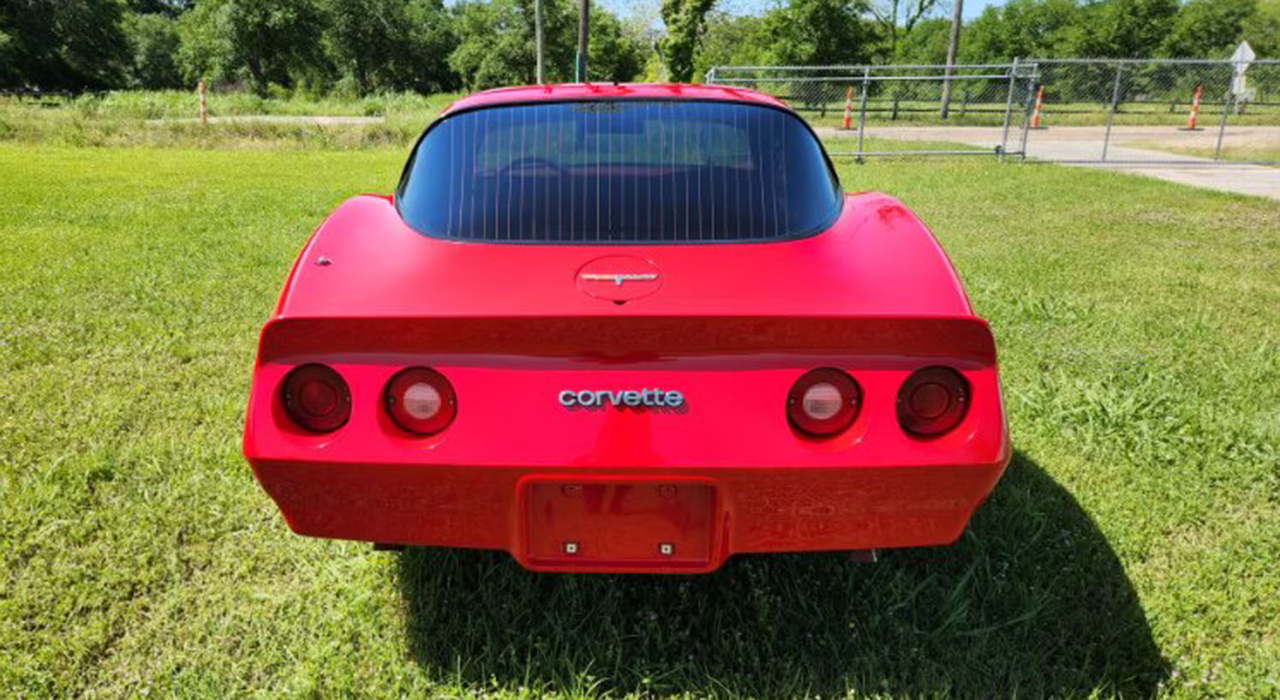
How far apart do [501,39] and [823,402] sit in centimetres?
6521

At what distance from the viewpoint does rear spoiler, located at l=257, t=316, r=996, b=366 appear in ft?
5.64

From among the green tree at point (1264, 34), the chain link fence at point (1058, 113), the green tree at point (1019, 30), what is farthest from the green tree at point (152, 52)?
the green tree at point (1264, 34)

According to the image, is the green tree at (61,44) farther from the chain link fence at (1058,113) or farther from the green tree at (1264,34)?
the green tree at (1264,34)

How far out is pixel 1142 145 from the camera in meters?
18.8

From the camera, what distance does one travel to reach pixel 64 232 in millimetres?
7605

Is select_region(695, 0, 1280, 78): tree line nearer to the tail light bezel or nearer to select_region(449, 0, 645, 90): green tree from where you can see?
select_region(449, 0, 645, 90): green tree

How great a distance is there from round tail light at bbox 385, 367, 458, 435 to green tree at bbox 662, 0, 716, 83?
148 ft

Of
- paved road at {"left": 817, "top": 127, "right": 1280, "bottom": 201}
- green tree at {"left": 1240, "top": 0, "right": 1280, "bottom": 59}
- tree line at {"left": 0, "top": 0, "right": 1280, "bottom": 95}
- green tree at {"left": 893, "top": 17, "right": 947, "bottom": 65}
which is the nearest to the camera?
paved road at {"left": 817, "top": 127, "right": 1280, "bottom": 201}

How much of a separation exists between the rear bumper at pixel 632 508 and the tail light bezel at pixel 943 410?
94 mm

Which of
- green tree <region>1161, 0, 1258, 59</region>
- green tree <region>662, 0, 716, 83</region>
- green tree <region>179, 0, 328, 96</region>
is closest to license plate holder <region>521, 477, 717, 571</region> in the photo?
green tree <region>662, 0, 716, 83</region>

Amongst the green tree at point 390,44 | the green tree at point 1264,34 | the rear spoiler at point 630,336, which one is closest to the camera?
the rear spoiler at point 630,336

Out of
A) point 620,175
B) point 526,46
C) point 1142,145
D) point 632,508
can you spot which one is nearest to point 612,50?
point 526,46

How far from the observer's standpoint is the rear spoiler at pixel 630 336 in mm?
1719

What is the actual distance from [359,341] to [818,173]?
1424 mm
